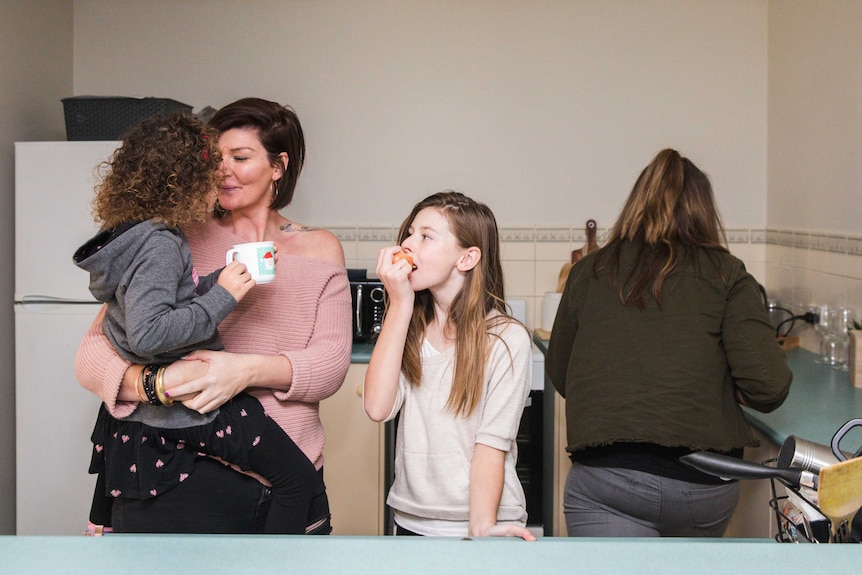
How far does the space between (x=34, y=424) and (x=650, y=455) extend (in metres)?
2.20

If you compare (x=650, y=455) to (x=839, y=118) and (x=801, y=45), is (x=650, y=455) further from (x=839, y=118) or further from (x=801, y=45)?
(x=801, y=45)

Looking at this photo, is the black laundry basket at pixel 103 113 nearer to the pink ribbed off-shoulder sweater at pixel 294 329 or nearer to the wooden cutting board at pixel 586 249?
the pink ribbed off-shoulder sweater at pixel 294 329

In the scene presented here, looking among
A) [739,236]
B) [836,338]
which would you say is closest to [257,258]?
[836,338]

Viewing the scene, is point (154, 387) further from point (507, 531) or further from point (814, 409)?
point (814, 409)

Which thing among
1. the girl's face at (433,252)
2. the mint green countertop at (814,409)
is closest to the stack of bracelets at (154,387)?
the girl's face at (433,252)

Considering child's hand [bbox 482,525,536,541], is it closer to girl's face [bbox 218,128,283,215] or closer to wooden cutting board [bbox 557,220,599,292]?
girl's face [bbox 218,128,283,215]

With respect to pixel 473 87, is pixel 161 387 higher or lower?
lower

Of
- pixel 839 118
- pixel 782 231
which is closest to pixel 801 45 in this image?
pixel 839 118

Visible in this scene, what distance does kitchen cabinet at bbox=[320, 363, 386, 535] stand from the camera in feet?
9.45

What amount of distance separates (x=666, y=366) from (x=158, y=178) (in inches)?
43.1

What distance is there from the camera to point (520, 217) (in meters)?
3.54

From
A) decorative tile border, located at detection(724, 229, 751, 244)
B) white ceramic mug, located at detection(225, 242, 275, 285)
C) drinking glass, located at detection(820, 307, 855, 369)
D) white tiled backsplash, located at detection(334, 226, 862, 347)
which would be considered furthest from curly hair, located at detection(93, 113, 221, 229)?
decorative tile border, located at detection(724, 229, 751, 244)

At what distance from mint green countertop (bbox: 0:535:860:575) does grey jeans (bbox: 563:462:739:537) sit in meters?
0.89

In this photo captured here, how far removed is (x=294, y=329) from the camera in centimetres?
161
